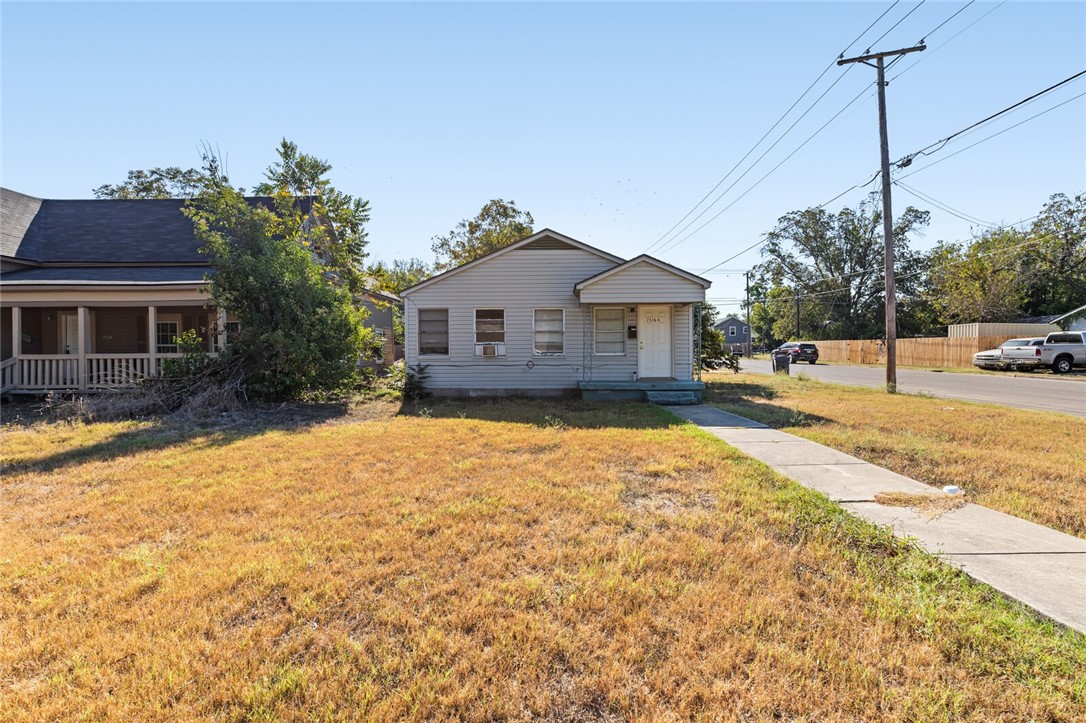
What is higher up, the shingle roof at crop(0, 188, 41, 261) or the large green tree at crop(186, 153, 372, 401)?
the shingle roof at crop(0, 188, 41, 261)

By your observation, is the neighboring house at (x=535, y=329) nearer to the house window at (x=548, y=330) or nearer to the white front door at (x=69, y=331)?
the house window at (x=548, y=330)

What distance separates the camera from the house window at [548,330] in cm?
1352

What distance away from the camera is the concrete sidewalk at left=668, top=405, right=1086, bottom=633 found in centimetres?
288

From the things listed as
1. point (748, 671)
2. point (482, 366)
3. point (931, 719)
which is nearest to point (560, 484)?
point (748, 671)

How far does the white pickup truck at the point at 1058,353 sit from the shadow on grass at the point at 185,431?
29.2 m

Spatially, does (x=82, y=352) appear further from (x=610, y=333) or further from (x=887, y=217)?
(x=887, y=217)

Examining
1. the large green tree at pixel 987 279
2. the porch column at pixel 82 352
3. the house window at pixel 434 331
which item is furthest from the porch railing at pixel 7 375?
the large green tree at pixel 987 279

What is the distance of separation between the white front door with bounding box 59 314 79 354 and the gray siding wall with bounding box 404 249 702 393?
1062 cm

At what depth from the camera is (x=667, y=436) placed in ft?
25.6

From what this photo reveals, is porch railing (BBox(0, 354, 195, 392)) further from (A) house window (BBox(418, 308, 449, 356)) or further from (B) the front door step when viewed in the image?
(B) the front door step

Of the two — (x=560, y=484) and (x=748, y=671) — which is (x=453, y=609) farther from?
(x=560, y=484)

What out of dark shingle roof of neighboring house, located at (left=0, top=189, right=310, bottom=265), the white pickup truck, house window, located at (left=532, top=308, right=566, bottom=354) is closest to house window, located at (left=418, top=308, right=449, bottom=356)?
house window, located at (left=532, top=308, right=566, bottom=354)

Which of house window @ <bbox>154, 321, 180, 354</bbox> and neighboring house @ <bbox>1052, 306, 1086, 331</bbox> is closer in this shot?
house window @ <bbox>154, 321, 180, 354</bbox>

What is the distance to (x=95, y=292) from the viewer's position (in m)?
12.6
